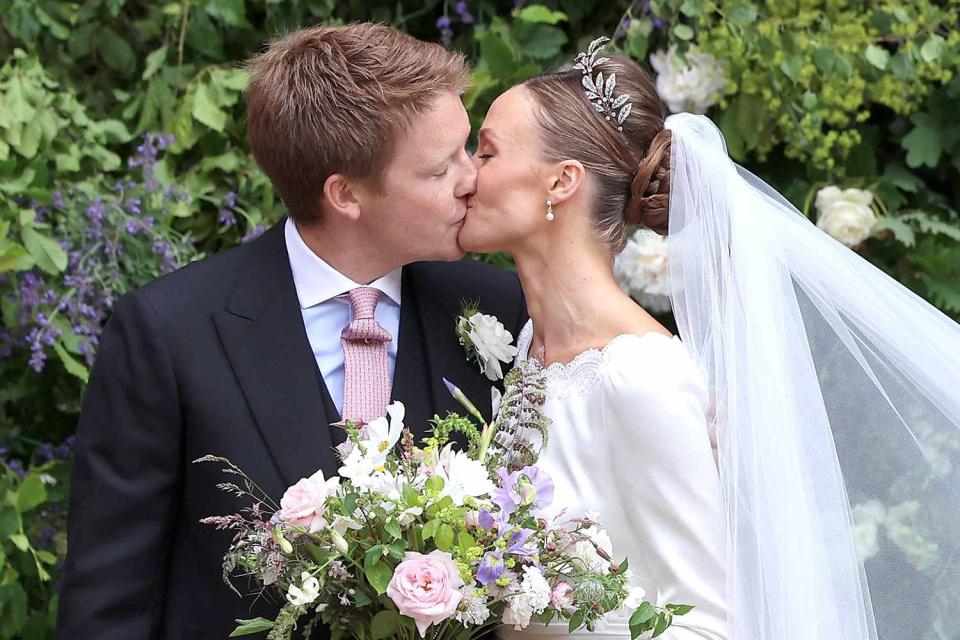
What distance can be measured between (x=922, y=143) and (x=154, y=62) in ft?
7.30

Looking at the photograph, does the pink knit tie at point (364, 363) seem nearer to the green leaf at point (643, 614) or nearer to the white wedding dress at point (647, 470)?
the white wedding dress at point (647, 470)

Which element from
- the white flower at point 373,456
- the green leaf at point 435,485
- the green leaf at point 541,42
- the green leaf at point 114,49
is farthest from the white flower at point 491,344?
the green leaf at point 114,49

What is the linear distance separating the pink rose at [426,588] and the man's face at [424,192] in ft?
2.86

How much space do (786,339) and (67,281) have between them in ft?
6.36

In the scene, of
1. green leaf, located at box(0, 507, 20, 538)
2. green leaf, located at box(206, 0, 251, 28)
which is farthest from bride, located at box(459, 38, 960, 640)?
green leaf, located at box(0, 507, 20, 538)

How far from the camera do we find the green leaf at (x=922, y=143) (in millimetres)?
3645

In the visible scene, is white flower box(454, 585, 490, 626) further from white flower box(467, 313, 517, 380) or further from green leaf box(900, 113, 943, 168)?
green leaf box(900, 113, 943, 168)

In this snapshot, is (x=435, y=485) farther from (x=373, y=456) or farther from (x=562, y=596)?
(x=562, y=596)

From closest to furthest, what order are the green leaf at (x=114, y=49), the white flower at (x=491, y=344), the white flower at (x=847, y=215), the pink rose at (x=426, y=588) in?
the pink rose at (x=426, y=588) → the white flower at (x=491, y=344) → the white flower at (x=847, y=215) → the green leaf at (x=114, y=49)

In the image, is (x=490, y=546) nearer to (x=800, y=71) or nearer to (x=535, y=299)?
(x=535, y=299)

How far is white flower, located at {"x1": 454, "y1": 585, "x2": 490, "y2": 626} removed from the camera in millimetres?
1993

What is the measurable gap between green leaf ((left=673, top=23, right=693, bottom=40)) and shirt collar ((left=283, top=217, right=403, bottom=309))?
1292 mm

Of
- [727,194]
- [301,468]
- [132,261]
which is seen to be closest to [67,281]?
[132,261]

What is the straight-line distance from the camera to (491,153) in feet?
8.76
